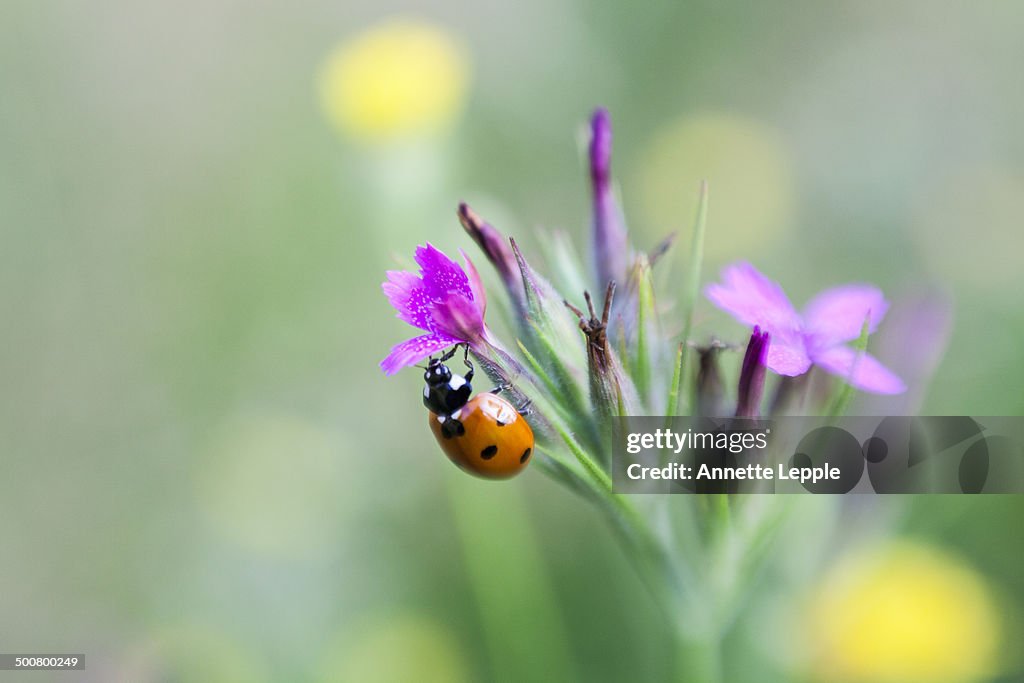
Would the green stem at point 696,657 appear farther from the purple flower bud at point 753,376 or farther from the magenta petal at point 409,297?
the magenta petal at point 409,297

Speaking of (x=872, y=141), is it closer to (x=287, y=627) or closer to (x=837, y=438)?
(x=837, y=438)

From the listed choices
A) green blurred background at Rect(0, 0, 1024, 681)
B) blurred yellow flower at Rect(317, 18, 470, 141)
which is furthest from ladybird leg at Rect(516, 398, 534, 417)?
blurred yellow flower at Rect(317, 18, 470, 141)

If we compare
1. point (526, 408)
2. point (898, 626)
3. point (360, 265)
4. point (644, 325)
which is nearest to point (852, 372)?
point (644, 325)

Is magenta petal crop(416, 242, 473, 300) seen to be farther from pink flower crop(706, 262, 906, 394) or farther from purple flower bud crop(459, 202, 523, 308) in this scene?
pink flower crop(706, 262, 906, 394)

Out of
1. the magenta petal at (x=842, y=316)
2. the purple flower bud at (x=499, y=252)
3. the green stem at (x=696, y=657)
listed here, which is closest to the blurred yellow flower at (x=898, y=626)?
the green stem at (x=696, y=657)

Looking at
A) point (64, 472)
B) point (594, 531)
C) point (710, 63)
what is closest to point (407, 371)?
point (594, 531)

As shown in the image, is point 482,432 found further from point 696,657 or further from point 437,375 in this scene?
point 696,657
